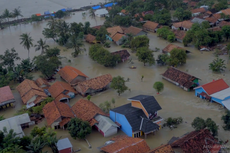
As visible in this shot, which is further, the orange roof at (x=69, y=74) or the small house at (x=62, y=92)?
the orange roof at (x=69, y=74)

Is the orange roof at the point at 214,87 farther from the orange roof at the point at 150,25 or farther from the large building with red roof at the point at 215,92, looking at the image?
the orange roof at the point at 150,25

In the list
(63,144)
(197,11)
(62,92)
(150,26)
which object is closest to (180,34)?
(150,26)

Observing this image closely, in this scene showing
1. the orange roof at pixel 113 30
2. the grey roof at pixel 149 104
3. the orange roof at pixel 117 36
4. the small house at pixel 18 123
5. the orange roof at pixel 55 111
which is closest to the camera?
the small house at pixel 18 123

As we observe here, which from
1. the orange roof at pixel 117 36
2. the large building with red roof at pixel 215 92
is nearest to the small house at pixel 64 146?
the large building with red roof at pixel 215 92

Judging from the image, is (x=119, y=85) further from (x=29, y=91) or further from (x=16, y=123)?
(x=16, y=123)

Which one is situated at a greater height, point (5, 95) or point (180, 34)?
point (180, 34)

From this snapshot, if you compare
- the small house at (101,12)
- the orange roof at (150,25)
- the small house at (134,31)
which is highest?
the small house at (101,12)

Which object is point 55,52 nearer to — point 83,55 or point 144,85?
point 83,55
